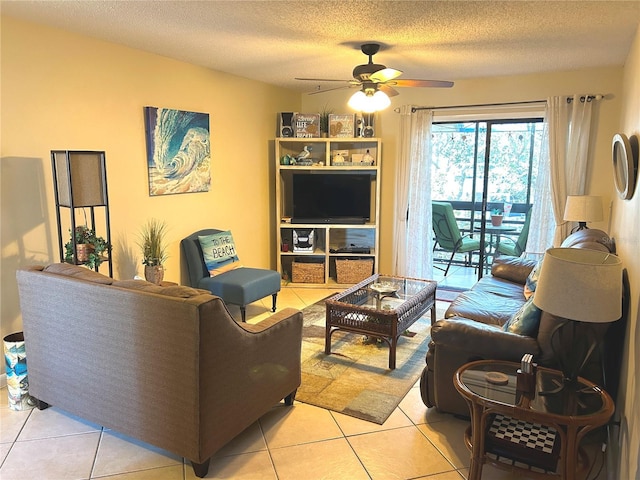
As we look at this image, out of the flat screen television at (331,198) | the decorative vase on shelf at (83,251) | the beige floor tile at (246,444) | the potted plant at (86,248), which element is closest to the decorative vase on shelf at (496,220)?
the flat screen television at (331,198)

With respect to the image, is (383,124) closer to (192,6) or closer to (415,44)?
(415,44)

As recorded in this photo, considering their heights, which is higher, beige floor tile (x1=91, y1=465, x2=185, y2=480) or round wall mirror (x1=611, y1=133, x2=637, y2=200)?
round wall mirror (x1=611, y1=133, x2=637, y2=200)

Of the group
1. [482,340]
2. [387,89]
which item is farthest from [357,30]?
[482,340]

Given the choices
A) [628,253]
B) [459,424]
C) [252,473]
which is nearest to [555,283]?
[628,253]

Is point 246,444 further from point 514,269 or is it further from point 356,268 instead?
point 356,268

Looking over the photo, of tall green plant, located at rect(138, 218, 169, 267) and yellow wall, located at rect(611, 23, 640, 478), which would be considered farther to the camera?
tall green plant, located at rect(138, 218, 169, 267)

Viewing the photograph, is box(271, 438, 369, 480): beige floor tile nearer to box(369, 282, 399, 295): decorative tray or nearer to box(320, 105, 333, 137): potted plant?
box(369, 282, 399, 295): decorative tray

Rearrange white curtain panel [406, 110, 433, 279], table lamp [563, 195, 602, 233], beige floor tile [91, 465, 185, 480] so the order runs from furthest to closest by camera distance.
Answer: white curtain panel [406, 110, 433, 279]
table lamp [563, 195, 602, 233]
beige floor tile [91, 465, 185, 480]

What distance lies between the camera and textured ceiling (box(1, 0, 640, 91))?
2.82m

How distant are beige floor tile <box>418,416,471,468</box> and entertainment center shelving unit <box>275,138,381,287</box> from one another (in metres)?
3.08

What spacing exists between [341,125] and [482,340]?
3.85m

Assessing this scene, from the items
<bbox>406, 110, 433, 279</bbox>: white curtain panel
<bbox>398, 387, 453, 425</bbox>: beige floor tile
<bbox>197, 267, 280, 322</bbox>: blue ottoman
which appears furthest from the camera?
<bbox>406, 110, 433, 279</bbox>: white curtain panel

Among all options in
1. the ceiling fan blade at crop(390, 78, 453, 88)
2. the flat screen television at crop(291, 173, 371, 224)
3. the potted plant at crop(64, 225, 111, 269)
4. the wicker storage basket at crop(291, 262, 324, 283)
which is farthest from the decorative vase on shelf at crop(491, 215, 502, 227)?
the potted plant at crop(64, 225, 111, 269)

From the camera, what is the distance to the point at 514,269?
176 inches
